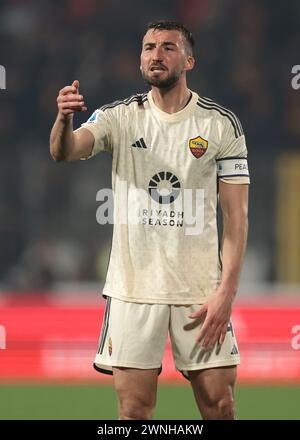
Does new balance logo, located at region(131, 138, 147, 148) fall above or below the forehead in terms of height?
below

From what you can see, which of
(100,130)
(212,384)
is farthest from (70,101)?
(212,384)

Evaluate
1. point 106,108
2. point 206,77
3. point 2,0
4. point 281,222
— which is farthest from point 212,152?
point 2,0

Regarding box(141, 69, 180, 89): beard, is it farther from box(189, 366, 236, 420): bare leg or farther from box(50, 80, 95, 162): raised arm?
box(189, 366, 236, 420): bare leg

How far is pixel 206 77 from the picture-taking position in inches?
455

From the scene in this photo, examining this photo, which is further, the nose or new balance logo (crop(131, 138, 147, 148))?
new balance logo (crop(131, 138, 147, 148))

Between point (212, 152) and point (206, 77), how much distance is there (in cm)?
740

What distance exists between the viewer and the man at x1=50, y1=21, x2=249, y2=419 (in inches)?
165

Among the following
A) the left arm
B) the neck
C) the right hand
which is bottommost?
the left arm

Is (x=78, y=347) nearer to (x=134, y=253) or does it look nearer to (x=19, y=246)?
(x=19, y=246)

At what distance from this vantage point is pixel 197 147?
168 inches

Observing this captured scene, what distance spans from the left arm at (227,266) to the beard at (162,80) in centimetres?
44

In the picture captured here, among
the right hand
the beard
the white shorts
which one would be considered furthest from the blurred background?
the right hand

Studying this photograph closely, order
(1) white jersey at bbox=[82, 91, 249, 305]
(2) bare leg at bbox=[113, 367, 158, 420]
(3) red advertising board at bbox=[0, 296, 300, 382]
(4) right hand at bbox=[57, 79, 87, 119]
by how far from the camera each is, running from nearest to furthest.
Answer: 1. (4) right hand at bbox=[57, 79, 87, 119]
2. (2) bare leg at bbox=[113, 367, 158, 420]
3. (1) white jersey at bbox=[82, 91, 249, 305]
4. (3) red advertising board at bbox=[0, 296, 300, 382]
